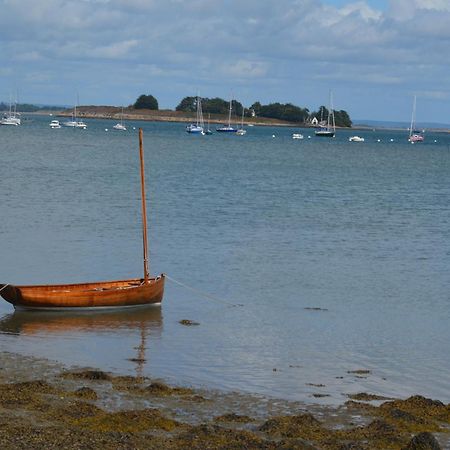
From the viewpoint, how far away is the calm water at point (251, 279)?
71.5 feet

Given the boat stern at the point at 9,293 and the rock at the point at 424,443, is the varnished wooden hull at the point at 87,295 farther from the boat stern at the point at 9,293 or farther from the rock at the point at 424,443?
the rock at the point at 424,443

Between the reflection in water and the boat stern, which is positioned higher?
the boat stern

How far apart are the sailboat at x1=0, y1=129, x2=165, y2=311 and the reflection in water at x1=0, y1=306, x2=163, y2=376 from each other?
0.64 feet

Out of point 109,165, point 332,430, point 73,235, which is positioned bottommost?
point 109,165

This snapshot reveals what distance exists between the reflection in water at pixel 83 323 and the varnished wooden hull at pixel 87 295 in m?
0.21

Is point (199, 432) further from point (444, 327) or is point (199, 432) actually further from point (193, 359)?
point (444, 327)

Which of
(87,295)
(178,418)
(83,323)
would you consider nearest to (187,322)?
(83,323)

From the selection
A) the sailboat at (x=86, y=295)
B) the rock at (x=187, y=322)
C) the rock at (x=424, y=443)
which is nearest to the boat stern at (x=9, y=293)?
the sailboat at (x=86, y=295)

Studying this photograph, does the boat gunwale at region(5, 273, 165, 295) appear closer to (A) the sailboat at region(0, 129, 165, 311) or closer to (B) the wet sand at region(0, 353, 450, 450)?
(A) the sailboat at region(0, 129, 165, 311)

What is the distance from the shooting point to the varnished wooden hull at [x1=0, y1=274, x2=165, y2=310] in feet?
84.7

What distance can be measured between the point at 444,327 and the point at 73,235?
17.9 meters

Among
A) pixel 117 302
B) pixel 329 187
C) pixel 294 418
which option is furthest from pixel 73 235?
pixel 329 187

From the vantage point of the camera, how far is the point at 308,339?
81.0ft

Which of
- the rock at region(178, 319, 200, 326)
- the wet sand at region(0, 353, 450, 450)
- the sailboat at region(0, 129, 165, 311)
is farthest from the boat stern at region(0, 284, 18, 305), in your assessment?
the wet sand at region(0, 353, 450, 450)
